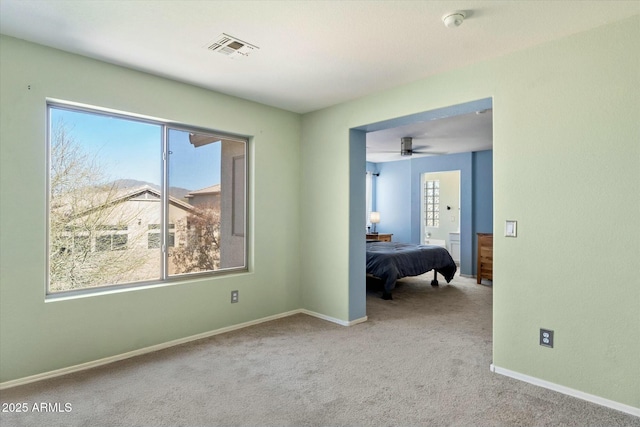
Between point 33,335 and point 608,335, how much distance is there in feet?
12.6

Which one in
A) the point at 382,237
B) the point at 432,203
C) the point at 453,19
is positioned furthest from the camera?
the point at 432,203

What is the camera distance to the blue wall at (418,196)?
6754mm

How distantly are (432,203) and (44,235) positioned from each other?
25.8ft

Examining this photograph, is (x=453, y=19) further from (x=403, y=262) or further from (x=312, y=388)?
(x=403, y=262)

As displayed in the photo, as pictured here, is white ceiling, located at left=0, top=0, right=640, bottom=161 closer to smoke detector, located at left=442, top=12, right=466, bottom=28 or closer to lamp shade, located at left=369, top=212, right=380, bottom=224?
smoke detector, located at left=442, top=12, right=466, bottom=28

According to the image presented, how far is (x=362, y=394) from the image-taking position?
2.37 meters

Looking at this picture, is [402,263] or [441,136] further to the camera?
[441,136]

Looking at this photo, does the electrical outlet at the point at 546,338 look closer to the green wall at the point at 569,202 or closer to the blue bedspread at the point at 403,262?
the green wall at the point at 569,202

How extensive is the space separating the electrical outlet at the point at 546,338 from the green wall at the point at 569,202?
0.03m

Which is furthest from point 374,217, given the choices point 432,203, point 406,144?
point 406,144

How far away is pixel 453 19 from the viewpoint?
2.13 m

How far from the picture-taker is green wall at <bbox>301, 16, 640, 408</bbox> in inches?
85.7

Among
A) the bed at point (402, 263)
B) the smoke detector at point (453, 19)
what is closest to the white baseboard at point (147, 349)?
the bed at point (402, 263)

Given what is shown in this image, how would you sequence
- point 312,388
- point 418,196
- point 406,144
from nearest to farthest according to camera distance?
point 312,388 → point 406,144 → point 418,196
